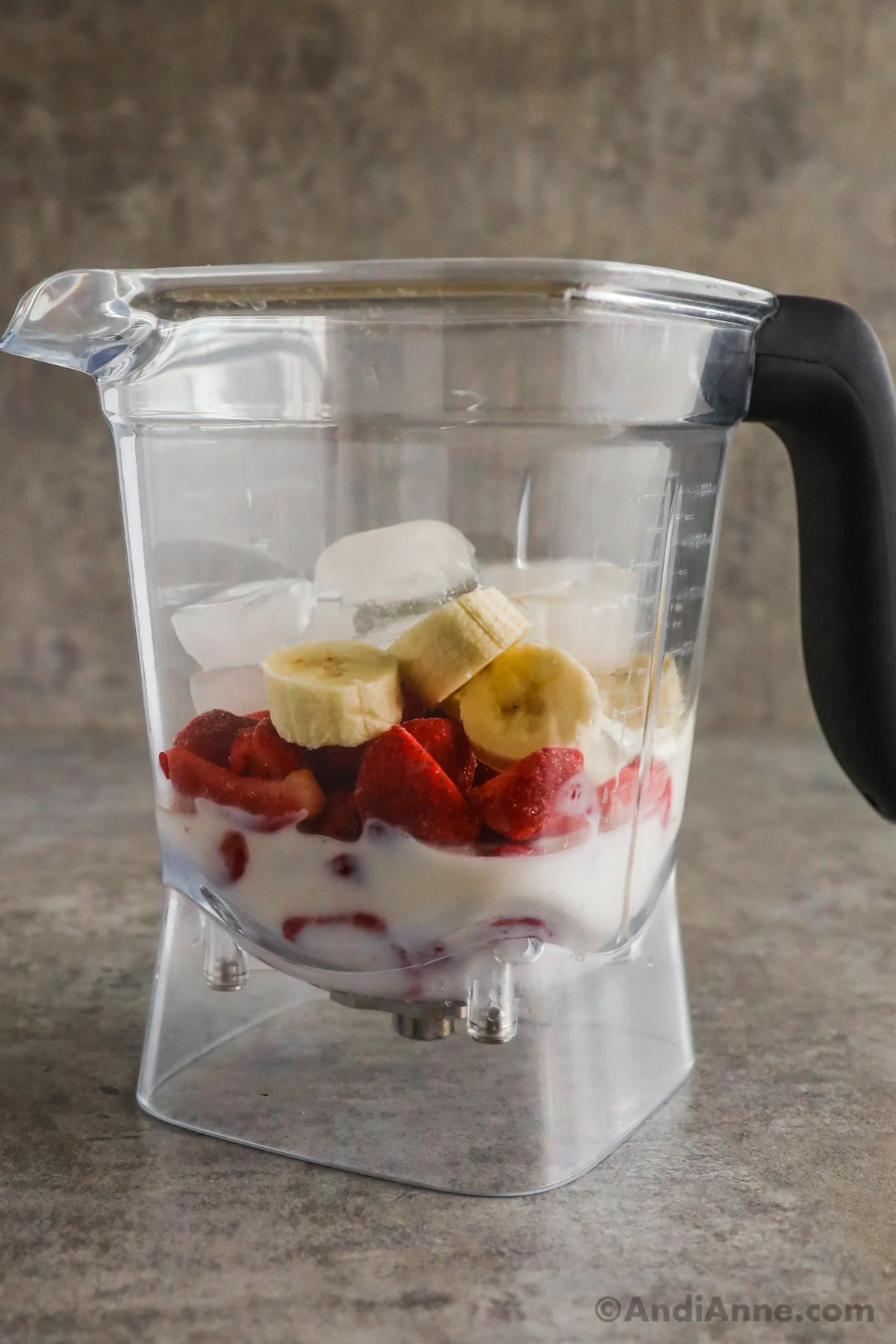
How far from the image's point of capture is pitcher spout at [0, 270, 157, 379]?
69cm

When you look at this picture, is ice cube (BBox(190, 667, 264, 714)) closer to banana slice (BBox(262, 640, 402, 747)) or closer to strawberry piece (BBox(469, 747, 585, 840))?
banana slice (BBox(262, 640, 402, 747))

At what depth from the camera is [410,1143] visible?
2.55 ft

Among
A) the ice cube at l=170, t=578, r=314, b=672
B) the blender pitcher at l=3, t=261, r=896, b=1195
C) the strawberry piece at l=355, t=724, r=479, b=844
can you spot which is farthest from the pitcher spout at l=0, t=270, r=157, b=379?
the strawberry piece at l=355, t=724, r=479, b=844

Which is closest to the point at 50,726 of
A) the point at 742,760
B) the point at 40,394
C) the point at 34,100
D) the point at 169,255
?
the point at 40,394

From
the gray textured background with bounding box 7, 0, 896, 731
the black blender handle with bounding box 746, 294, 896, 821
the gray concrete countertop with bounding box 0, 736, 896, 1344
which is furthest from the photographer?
the gray textured background with bounding box 7, 0, 896, 731

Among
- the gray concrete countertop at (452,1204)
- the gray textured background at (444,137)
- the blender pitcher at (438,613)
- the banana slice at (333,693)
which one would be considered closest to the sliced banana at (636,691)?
the blender pitcher at (438,613)

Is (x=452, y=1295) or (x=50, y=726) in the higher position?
(x=452, y=1295)

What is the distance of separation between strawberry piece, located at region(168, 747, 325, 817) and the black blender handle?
0.35 meters

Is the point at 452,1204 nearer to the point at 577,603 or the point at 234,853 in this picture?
the point at 234,853

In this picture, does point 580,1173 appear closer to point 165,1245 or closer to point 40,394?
point 165,1245

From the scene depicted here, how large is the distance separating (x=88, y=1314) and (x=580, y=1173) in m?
0.27

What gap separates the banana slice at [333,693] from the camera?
0.67 metres

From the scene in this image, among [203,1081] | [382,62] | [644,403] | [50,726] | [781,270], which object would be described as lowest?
[50,726]

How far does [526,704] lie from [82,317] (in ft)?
0.99
